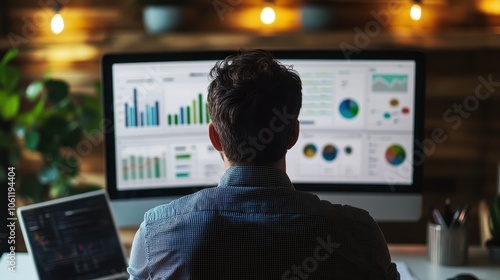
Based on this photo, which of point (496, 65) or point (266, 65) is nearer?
point (266, 65)

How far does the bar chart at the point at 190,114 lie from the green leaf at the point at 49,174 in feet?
3.25

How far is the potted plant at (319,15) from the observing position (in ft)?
8.86

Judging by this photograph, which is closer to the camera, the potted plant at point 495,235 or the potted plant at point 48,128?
the potted plant at point 495,235

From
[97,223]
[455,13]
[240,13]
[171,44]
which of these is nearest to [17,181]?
[171,44]

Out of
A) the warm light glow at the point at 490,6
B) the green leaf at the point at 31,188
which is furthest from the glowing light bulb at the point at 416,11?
the green leaf at the point at 31,188

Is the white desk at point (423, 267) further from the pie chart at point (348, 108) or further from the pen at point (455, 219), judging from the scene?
the pie chart at point (348, 108)

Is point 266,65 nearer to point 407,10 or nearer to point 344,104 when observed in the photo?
point 344,104

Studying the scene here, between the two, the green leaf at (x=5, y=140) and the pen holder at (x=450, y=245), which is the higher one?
the green leaf at (x=5, y=140)

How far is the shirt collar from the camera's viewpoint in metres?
1.30

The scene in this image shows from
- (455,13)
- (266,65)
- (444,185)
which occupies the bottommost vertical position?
(444,185)

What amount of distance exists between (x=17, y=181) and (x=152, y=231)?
1807 millimetres

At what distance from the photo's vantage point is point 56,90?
273 centimetres

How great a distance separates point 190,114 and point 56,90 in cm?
94

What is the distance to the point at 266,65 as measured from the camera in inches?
51.9
